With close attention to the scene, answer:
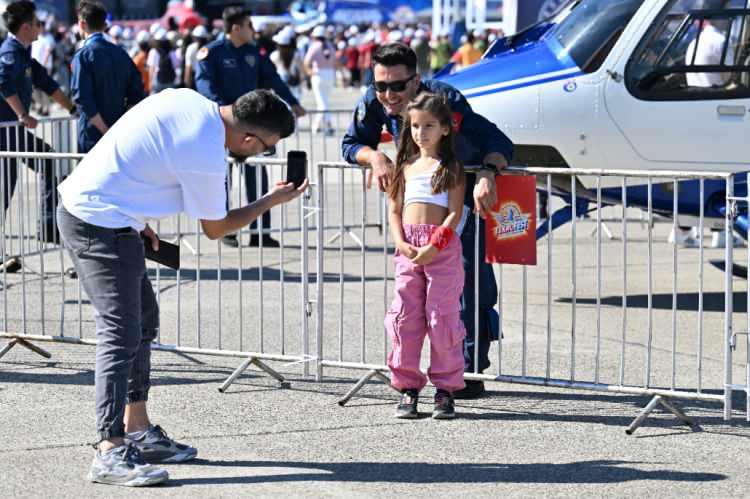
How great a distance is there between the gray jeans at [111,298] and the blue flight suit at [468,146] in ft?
5.52

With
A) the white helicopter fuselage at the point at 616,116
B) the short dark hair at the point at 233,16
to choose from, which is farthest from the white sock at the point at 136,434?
the short dark hair at the point at 233,16

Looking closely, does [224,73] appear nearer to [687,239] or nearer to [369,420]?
[687,239]

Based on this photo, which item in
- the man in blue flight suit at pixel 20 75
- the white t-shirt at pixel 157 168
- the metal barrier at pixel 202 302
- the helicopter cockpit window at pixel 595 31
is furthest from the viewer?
the man in blue flight suit at pixel 20 75

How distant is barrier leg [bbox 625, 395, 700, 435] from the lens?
6.18 meters

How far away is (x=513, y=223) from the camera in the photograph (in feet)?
21.6

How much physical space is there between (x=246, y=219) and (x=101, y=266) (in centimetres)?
59

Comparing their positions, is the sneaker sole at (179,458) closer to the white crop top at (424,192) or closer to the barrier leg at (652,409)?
the white crop top at (424,192)

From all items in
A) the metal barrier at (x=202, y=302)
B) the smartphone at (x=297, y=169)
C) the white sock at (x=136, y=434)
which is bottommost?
the white sock at (x=136, y=434)

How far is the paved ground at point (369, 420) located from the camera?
545 cm

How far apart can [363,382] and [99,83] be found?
4197mm

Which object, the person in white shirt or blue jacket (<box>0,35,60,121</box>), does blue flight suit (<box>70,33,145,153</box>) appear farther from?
the person in white shirt

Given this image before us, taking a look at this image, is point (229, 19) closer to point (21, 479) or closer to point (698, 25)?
point (698, 25)

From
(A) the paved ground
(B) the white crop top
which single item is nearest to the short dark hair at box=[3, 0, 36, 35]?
(A) the paved ground

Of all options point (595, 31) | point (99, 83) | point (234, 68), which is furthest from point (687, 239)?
point (99, 83)
